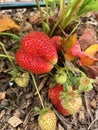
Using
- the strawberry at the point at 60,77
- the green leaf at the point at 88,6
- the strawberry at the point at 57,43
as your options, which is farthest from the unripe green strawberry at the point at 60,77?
the green leaf at the point at 88,6

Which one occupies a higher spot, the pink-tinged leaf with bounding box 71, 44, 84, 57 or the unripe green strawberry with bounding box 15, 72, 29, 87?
the pink-tinged leaf with bounding box 71, 44, 84, 57

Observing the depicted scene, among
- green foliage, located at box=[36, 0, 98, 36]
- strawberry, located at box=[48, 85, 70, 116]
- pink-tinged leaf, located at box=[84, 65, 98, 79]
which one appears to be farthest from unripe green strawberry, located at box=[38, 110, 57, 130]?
green foliage, located at box=[36, 0, 98, 36]

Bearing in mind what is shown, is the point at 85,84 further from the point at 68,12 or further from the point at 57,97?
the point at 68,12

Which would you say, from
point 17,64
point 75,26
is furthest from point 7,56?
point 75,26

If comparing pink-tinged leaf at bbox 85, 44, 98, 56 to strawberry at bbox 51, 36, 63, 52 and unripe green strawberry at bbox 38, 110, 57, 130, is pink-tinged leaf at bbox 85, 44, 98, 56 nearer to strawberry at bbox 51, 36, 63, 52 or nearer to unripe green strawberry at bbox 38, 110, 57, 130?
strawberry at bbox 51, 36, 63, 52

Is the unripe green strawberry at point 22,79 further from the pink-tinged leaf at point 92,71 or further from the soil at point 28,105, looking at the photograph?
the pink-tinged leaf at point 92,71

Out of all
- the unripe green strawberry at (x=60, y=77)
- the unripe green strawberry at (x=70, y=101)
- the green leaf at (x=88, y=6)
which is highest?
the green leaf at (x=88, y=6)
